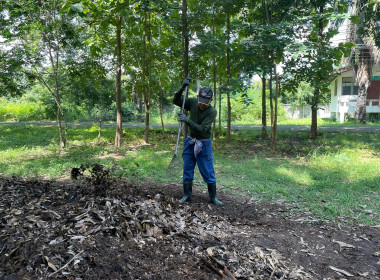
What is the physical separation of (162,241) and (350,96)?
22031mm

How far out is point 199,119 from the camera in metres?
4.54

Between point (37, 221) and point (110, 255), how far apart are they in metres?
1.04

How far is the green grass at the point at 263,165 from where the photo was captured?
5105 mm

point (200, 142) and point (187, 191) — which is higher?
point (200, 142)

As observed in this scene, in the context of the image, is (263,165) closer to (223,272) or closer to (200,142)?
(200,142)

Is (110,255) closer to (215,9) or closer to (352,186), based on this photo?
(352,186)

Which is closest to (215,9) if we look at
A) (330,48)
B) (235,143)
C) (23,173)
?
(330,48)

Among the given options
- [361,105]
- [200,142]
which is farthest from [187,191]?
[361,105]

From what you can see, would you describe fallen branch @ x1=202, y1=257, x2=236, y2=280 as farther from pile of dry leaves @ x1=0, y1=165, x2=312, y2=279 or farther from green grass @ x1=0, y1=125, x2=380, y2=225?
green grass @ x1=0, y1=125, x2=380, y2=225

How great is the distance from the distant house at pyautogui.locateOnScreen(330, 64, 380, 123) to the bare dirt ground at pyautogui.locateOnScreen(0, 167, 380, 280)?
19.5m

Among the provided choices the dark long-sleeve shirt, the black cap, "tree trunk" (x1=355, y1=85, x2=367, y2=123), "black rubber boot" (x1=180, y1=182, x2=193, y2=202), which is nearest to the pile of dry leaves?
"black rubber boot" (x1=180, y1=182, x2=193, y2=202)

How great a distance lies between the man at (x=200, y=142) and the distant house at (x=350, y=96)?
19069 millimetres

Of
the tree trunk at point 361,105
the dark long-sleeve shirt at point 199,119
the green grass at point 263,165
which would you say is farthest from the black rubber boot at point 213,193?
the tree trunk at point 361,105

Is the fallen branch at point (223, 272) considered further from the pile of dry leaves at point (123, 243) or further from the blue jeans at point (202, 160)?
the blue jeans at point (202, 160)
